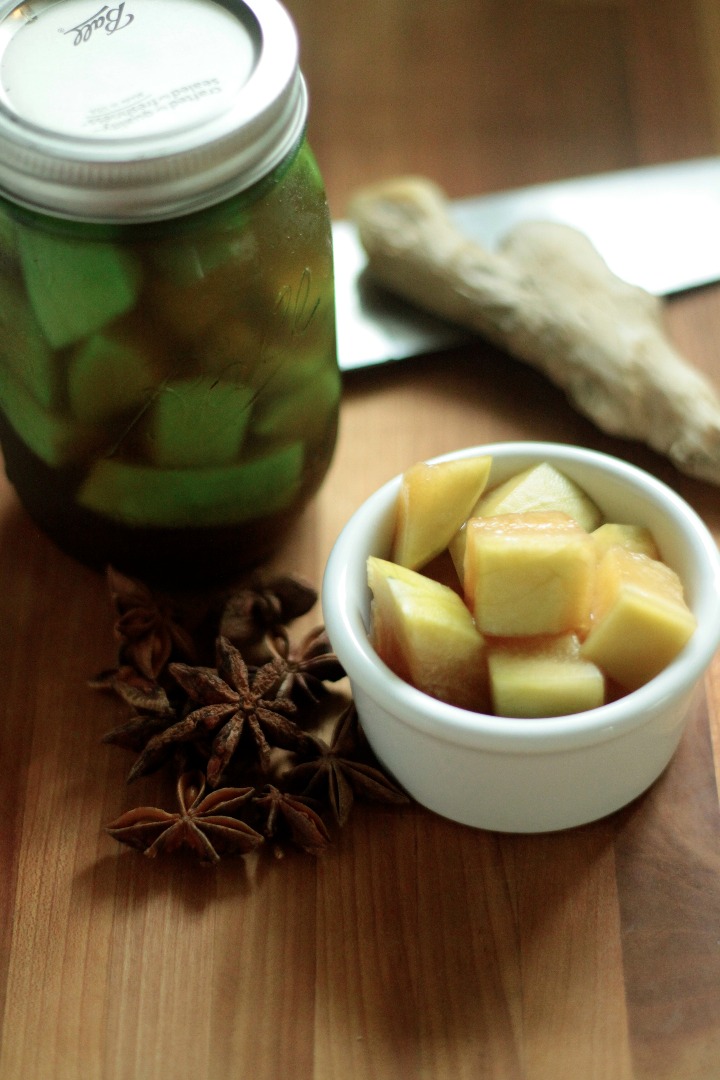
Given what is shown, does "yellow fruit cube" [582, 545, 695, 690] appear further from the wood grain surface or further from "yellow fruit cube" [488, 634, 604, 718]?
the wood grain surface

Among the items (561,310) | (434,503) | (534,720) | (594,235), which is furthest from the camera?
(594,235)

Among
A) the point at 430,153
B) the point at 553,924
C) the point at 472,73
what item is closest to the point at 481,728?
the point at 553,924

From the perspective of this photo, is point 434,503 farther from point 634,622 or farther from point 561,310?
point 561,310

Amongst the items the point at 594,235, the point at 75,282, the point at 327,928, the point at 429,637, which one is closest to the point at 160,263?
the point at 75,282

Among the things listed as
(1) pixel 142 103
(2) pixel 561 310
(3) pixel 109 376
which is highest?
(1) pixel 142 103

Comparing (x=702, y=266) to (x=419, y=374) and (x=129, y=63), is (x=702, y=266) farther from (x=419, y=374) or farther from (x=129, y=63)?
(x=129, y=63)

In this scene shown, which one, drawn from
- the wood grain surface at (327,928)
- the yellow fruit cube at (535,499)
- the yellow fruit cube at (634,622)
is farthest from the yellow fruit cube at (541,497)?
the wood grain surface at (327,928)

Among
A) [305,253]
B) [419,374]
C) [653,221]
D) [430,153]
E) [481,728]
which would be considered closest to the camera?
[481,728]
